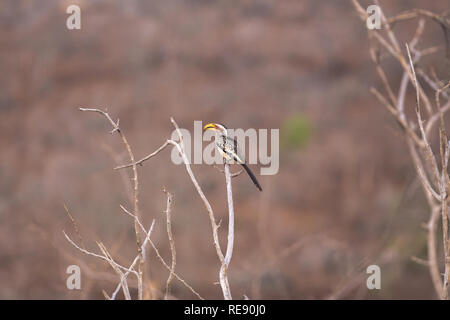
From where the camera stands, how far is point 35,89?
430 inches

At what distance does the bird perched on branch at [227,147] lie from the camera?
341 centimetres

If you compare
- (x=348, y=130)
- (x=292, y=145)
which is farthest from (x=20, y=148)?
(x=348, y=130)

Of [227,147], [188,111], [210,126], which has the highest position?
[188,111]

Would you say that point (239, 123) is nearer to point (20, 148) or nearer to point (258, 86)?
point (258, 86)

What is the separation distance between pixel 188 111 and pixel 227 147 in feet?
24.1

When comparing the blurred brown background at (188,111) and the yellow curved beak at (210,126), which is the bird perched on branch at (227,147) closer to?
the yellow curved beak at (210,126)

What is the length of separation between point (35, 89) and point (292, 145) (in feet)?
18.0

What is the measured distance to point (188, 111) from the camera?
35.2 feet

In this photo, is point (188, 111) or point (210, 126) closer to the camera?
point (210, 126)

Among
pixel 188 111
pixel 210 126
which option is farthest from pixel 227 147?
pixel 188 111

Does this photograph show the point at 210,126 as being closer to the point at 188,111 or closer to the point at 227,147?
the point at 227,147

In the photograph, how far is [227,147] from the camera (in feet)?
11.4

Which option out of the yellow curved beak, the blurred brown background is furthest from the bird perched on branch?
the blurred brown background

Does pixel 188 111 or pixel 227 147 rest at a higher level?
pixel 188 111
